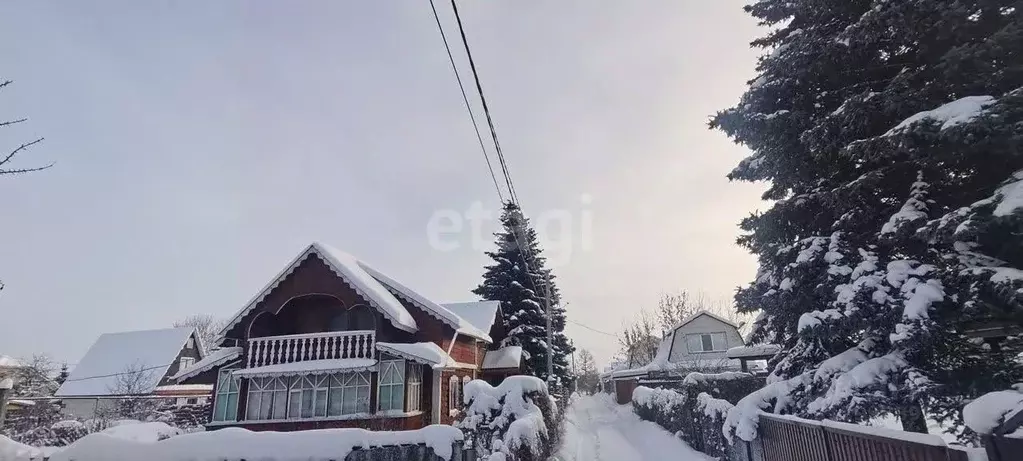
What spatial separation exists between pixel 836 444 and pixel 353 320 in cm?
1560

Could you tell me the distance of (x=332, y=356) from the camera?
55.2 ft

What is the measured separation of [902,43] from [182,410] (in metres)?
33.2

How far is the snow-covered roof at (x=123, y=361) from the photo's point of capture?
34.3 metres

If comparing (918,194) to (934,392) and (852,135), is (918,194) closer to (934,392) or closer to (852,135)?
(852,135)

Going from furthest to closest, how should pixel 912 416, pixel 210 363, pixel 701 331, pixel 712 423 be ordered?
pixel 701 331 < pixel 210 363 < pixel 712 423 < pixel 912 416

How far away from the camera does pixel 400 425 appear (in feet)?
51.9

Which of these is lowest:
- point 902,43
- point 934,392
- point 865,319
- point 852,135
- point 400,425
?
point 400,425

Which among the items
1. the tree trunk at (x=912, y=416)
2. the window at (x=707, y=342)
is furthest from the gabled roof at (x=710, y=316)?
the tree trunk at (x=912, y=416)

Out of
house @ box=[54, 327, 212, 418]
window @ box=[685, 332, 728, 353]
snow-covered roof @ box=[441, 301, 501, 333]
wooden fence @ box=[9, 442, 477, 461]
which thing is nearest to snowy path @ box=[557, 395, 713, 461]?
snow-covered roof @ box=[441, 301, 501, 333]

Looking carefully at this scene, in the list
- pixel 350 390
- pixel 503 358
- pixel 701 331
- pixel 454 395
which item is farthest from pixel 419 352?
pixel 701 331

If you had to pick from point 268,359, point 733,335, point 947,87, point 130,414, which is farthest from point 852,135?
point 733,335

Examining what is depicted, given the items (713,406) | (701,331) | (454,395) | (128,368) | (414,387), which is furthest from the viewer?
(701,331)

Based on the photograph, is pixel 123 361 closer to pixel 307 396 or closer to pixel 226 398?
pixel 226 398

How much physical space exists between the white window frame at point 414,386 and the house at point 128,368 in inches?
854
